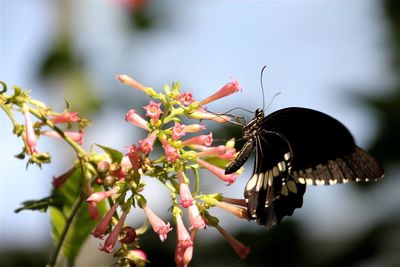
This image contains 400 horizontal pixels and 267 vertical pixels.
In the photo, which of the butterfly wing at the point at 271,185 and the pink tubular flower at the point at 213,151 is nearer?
the pink tubular flower at the point at 213,151

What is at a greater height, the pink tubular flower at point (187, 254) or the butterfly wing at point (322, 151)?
the butterfly wing at point (322, 151)

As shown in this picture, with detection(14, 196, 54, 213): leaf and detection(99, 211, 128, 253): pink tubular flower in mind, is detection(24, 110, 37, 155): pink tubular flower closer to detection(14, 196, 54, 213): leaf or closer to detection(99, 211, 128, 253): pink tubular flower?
detection(14, 196, 54, 213): leaf

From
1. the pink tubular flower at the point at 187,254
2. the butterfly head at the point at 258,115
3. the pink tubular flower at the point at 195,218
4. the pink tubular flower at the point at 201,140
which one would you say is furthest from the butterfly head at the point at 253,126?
the pink tubular flower at the point at 187,254

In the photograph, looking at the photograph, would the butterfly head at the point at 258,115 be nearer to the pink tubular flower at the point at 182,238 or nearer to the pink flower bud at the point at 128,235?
the pink tubular flower at the point at 182,238

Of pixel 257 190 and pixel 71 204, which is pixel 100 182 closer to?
pixel 71 204

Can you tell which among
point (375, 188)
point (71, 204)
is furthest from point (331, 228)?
point (71, 204)

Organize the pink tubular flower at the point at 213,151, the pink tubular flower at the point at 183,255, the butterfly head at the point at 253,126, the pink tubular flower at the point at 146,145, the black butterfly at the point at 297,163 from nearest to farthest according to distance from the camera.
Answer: the pink tubular flower at the point at 146,145 → the pink tubular flower at the point at 183,255 → the pink tubular flower at the point at 213,151 → the black butterfly at the point at 297,163 → the butterfly head at the point at 253,126

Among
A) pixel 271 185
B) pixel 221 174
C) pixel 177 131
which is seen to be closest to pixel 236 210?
pixel 221 174
